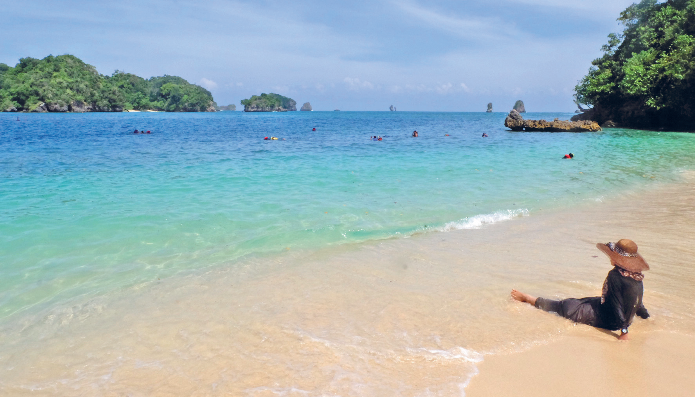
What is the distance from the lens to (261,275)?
243 inches

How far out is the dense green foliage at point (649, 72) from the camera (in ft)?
111

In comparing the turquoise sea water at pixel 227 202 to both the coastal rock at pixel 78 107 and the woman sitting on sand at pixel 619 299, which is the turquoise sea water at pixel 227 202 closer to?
the woman sitting on sand at pixel 619 299

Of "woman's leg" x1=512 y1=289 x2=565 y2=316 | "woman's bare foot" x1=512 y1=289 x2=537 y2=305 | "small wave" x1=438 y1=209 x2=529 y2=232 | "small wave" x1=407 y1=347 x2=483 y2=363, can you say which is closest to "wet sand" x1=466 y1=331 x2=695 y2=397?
"small wave" x1=407 y1=347 x2=483 y2=363

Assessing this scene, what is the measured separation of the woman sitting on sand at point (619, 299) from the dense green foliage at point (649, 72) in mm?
37741

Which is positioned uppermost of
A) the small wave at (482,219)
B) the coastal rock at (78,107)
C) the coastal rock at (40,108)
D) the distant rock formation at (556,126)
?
the coastal rock at (78,107)

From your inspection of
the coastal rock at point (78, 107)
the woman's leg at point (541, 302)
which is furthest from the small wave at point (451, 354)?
the coastal rock at point (78, 107)

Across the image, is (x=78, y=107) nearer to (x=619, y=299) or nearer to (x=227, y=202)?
(x=227, y=202)

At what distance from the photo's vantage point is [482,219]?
30.1 feet

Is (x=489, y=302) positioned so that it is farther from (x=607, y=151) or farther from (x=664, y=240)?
(x=607, y=151)

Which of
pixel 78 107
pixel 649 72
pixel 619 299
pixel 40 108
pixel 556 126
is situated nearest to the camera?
pixel 619 299

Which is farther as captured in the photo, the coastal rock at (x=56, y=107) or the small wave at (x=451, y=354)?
the coastal rock at (x=56, y=107)

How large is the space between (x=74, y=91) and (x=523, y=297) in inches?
5164

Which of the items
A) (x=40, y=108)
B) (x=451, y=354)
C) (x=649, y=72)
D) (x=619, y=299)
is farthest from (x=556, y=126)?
(x=40, y=108)

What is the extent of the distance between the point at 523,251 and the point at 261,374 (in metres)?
5.22
